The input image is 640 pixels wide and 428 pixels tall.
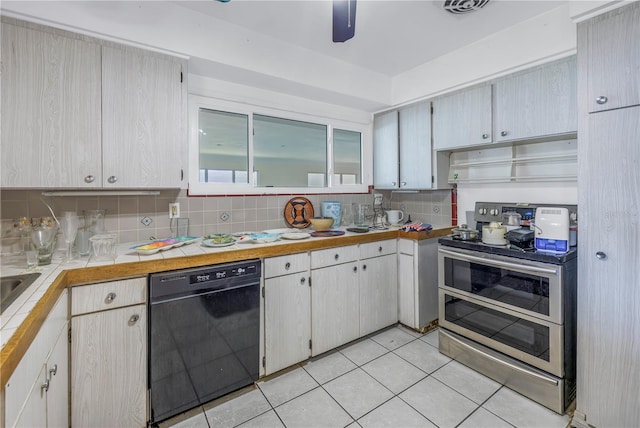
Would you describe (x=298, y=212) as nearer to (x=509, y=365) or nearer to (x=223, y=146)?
(x=223, y=146)

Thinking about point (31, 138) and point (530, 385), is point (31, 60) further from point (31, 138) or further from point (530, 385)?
point (530, 385)

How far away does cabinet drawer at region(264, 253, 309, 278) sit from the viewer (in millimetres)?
2027

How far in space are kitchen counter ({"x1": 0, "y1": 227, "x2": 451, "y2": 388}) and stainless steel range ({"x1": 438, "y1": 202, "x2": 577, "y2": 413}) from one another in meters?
0.58

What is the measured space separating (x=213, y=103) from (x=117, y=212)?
1114 millimetres

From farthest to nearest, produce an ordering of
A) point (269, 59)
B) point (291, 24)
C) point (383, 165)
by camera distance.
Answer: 1. point (383, 165)
2. point (269, 59)
3. point (291, 24)

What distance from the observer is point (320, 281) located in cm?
228

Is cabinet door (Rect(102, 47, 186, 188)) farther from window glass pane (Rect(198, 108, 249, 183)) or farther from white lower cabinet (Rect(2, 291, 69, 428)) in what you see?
white lower cabinet (Rect(2, 291, 69, 428))

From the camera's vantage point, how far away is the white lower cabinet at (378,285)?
2559mm

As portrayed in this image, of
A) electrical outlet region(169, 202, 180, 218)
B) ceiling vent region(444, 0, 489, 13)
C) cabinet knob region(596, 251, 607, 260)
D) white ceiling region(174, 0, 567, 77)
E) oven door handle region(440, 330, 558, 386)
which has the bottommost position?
oven door handle region(440, 330, 558, 386)

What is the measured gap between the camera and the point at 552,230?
71.8 inches

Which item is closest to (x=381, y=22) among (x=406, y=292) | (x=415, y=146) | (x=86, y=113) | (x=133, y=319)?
Answer: (x=415, y=146)

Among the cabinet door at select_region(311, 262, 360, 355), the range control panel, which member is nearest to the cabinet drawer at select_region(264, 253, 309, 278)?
the cabinet door at select_region(311, 262, 360, 355)

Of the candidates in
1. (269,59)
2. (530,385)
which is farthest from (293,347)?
(269,59)

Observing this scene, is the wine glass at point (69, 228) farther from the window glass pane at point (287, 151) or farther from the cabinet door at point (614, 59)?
the cabinet door at point (614, 59)
